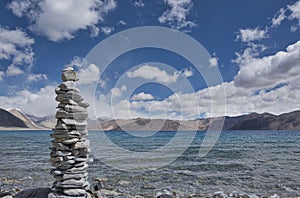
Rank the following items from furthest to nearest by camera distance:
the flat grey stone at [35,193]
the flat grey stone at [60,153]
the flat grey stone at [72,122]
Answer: the flat grey stone at [35,193]
the flat grey stone at [72,122]
the flat grey stone at [60,153]

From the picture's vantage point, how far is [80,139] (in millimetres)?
9750

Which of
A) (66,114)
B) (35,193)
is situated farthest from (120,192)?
(66,114)

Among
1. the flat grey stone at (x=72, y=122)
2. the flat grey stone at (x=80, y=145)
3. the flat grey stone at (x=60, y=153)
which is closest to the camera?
the flat grey stone at (x=60, y=153)

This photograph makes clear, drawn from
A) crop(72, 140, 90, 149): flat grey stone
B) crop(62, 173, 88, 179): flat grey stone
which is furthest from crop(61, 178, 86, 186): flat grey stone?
crop(72, 140, 90, 149): flat grey stone

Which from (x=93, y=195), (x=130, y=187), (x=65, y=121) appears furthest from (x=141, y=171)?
(x=65, y=121)

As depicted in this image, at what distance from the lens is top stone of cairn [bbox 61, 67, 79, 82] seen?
971 centimetres

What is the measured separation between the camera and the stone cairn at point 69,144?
9.37 metres

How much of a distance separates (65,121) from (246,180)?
14568 millimetres

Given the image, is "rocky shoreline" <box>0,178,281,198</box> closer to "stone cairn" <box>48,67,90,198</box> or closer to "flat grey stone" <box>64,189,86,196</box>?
"flat grey stone" <box>64,189,86,196</box>

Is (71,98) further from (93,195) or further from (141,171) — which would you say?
(141,171)

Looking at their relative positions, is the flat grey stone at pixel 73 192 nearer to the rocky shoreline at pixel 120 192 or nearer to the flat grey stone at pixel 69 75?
the rocky shoreline at pixel 120 192

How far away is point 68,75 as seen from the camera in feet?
31.9

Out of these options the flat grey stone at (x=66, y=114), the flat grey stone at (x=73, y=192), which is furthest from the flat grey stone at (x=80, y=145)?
the flat grey stone at (x=73, y=192)

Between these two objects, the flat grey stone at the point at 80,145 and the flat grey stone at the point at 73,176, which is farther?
the flat grey stone at the point at 80,145
